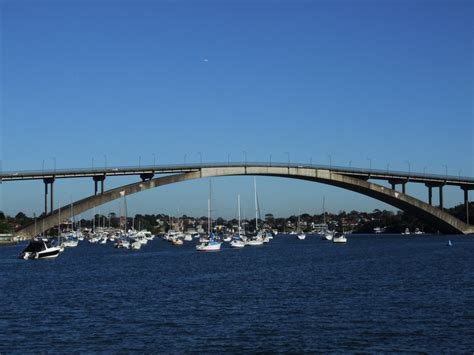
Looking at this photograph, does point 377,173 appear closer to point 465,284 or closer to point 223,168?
point 223,168

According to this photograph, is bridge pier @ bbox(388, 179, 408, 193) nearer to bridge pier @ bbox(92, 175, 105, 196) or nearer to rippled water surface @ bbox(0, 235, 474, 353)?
bridge pier @ bbox(92, 175, 105, 196)

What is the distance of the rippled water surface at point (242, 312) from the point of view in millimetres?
23391

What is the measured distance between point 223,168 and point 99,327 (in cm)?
9234

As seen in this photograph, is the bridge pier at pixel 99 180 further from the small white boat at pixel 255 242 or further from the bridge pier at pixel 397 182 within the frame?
the bridge pier at pixel 397 182

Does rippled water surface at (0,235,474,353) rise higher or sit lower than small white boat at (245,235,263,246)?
lower

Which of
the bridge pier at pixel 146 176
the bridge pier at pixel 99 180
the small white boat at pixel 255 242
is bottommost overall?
the small white boat at pixel 255 242

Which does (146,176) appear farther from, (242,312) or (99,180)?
(242,312)

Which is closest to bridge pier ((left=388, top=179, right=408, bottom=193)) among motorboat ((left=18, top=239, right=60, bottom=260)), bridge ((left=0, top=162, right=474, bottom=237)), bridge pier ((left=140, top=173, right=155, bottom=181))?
bridge ((left=0, top=162, right=474, bottom=237))

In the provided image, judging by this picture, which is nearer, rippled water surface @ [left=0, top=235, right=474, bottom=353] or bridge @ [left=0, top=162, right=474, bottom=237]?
rippled water surface @ [left=0, top=235, right=474, bottom=353]

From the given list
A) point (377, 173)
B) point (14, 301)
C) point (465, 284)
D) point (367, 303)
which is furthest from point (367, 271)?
point (377, 173)

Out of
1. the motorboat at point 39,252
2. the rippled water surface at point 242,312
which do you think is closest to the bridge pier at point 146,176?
the motorboat at point 39,252

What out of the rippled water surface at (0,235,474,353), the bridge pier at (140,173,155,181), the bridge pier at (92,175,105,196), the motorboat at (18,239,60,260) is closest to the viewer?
the rippled water surface at (0,235,474,353)

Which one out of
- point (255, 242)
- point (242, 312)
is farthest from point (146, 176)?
point (242, 312)

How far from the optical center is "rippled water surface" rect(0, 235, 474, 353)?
76.7 feet
